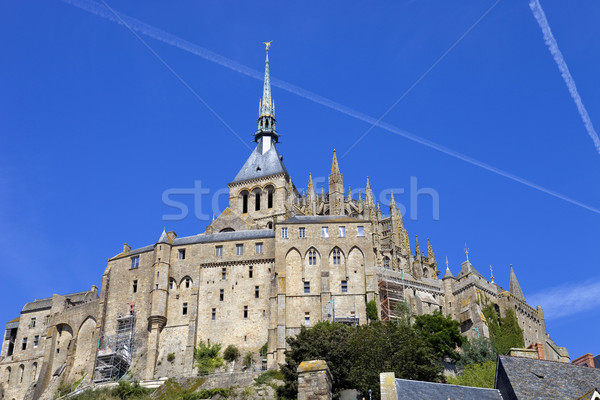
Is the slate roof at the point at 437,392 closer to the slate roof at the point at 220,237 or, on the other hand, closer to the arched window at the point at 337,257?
the arched window at the point at 337,257

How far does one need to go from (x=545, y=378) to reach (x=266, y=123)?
288 ft

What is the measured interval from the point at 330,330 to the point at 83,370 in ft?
85.1

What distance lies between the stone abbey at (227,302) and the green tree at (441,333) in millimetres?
3988

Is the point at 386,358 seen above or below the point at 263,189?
below

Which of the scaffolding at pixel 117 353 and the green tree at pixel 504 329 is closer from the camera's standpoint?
the scaffolding at pixel 117 353

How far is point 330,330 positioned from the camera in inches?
2156

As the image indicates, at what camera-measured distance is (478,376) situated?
51750 millimetres

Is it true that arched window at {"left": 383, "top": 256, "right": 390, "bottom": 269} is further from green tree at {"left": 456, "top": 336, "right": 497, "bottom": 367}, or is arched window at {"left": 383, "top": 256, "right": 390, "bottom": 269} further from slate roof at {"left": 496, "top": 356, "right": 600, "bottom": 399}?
slate roof at {"left": 496, "top": 356, "right": 600, "bottom": 399}

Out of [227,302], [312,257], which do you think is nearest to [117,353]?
[227,302]

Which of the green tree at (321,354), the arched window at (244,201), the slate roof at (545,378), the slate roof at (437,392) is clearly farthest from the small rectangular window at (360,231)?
the slate roof at (437,392)

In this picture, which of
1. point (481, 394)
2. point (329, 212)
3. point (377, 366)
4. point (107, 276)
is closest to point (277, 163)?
point (329, 212)

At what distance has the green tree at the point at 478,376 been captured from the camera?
47531 millimetres

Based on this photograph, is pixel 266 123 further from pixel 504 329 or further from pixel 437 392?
pixel 437 392

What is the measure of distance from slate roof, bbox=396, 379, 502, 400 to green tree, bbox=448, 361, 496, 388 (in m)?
19.7
